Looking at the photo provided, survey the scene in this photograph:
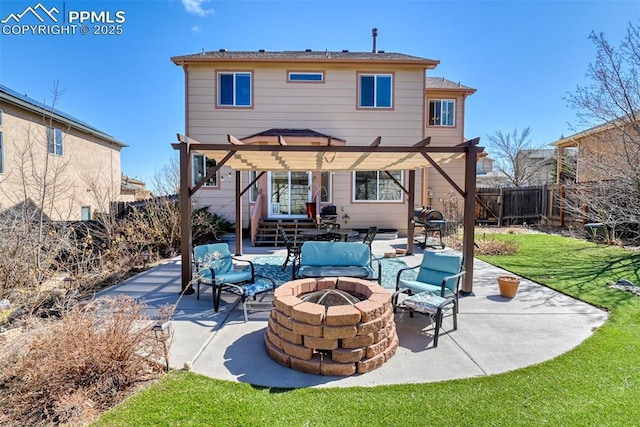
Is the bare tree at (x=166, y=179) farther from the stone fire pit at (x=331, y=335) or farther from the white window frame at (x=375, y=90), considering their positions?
the stone fire pit at (x=331, y=335)

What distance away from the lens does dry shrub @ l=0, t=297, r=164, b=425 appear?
2705mm

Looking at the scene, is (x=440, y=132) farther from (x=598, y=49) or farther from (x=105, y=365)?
(x=105, y=365)

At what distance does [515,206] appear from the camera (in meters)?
17.7

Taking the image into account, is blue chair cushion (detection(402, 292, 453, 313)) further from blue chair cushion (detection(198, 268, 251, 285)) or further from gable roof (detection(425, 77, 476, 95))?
gable roof (detection(425, 77, 476, 95))

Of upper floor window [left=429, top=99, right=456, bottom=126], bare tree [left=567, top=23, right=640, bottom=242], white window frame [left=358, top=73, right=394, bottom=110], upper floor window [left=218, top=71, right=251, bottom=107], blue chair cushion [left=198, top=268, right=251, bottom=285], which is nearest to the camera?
blue chair cushion [left=198, top=268, right=251, bottom=285]

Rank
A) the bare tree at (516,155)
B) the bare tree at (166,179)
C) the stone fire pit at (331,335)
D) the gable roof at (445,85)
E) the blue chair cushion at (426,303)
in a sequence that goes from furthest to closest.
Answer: the bare tree at (516,155) < the gable roof at (445,85) < the bare tree at (166,179) < the blue chair cushion at (426,303) < the stone fire pit at (331,335)

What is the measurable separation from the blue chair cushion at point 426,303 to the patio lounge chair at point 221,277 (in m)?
2.28

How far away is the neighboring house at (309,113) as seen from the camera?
12.7 meters

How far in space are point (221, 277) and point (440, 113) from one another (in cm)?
1447

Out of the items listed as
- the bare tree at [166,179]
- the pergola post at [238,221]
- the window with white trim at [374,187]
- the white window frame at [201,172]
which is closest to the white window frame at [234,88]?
the white window frame at [201,172]

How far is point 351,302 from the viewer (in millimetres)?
3859

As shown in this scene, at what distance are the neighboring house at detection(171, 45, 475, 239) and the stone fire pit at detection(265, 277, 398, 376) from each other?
29.7 ft

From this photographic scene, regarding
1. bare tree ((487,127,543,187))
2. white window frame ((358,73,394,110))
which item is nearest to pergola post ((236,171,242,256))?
white window frame ((358,73,394,110))

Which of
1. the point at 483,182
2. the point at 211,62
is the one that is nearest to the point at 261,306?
the point at 211,62
